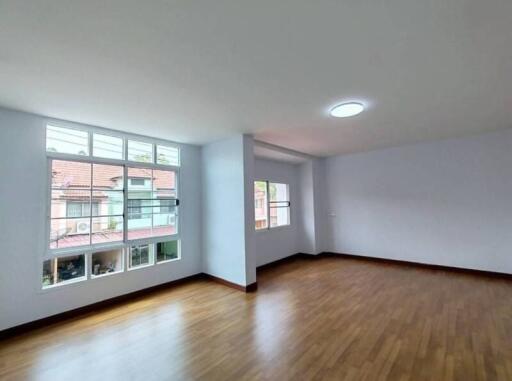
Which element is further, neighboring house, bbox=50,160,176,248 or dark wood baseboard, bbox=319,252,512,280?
dark wood baseboard, bbox=319,252,512,280

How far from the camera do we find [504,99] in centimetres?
287

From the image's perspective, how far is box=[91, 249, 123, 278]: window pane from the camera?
3456 mm

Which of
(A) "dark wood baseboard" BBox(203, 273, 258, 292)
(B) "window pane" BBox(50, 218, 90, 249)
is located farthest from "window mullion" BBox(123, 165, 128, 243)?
(A) "dark wood baseboard" BBox(203, 273, 258, 292)

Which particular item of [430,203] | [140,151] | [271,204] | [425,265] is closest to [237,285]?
[271,204]

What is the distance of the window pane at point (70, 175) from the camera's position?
124 inches

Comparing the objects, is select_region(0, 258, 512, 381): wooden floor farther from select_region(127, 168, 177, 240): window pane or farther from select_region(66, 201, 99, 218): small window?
select_region(66, 201, 99, 218): small window

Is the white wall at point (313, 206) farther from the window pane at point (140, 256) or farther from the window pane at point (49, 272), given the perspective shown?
the window pane at point (49, 272)

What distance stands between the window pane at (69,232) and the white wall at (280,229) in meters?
3.09

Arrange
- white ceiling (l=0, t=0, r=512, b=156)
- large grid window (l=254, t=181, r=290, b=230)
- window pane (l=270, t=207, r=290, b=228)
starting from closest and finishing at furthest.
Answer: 1. white ceiling (l=0, t=0, r=512, b=156)
2. large grid window (l=254, t=181, r=290, b=230)
3. window pane (l=270, t=207, r=290, b=228)

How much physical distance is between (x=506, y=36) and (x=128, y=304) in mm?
4966

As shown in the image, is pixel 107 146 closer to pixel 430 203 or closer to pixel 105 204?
pixel 105 204

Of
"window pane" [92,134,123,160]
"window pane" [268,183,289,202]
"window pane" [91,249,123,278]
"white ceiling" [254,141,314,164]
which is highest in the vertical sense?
"white ceiling" [254,141,314,164]

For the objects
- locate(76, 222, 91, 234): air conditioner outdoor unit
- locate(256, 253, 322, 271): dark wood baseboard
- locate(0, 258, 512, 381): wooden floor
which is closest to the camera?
locate(0, 258, 512, 381): wooden floor

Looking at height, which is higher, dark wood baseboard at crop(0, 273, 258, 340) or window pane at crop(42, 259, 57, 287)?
window pane at crop(42, 259, 57, 287)
